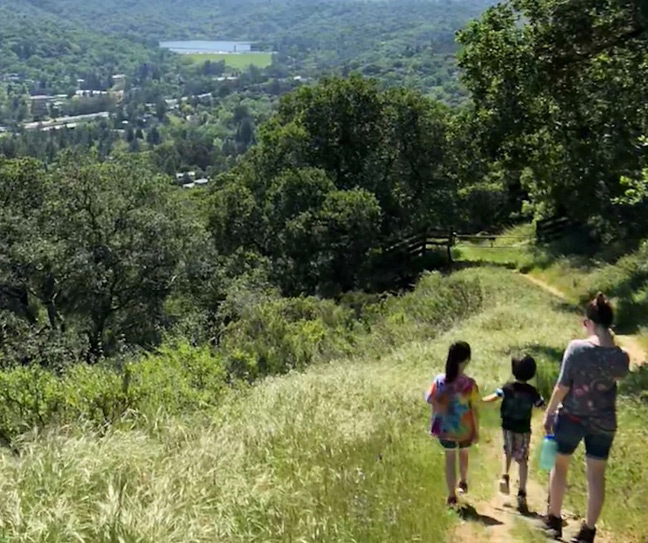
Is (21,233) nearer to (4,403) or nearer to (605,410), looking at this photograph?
(4,403)

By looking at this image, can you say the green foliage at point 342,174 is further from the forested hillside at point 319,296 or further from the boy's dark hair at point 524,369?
the boy's dark hair at point 524,369

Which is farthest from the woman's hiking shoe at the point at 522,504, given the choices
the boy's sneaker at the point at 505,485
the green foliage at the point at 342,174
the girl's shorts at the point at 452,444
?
the green foliage at the point at 342,174

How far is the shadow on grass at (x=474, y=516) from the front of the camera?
248 inches

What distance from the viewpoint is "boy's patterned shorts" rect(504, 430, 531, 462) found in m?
6.66

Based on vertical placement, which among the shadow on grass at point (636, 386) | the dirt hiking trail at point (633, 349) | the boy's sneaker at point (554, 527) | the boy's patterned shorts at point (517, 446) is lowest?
the dirt hiking trail at point (633, 349)

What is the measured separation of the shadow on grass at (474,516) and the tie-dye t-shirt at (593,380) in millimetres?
1281

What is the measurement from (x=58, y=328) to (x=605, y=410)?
56.1 feet

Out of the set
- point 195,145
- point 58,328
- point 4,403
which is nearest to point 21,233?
point 58,328

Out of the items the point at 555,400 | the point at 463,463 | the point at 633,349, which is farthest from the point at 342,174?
the point at 555,400

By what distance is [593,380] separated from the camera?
5.42m

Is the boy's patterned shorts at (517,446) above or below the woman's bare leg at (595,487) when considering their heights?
below

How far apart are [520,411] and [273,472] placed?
84.9 inches

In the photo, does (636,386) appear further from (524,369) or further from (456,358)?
(456,358)

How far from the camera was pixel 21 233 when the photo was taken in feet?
65.5
